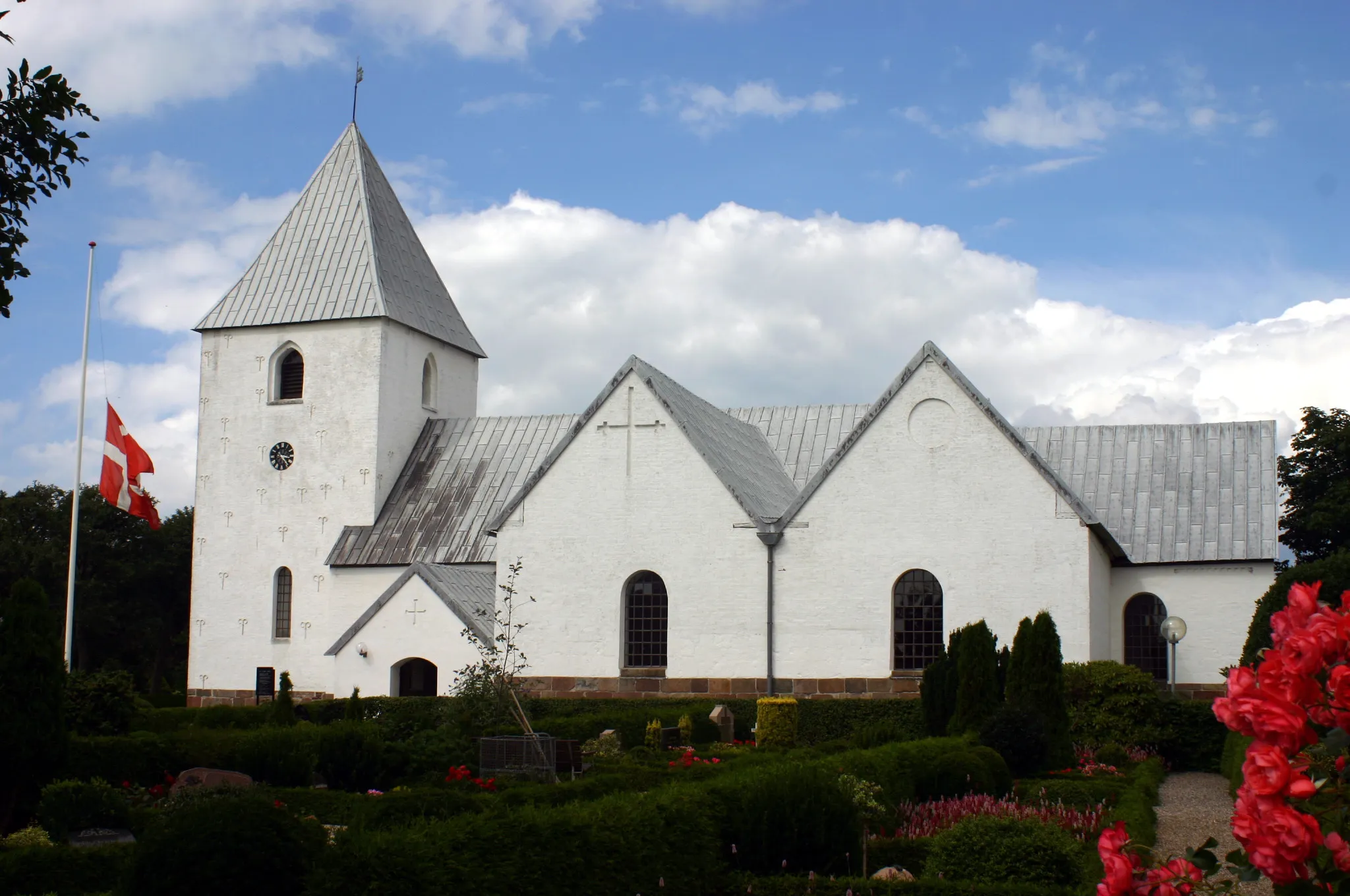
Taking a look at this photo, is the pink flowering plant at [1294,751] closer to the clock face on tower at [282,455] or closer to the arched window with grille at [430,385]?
the clock face on tower at [282,455]

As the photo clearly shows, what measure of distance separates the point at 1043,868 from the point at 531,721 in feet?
39.4

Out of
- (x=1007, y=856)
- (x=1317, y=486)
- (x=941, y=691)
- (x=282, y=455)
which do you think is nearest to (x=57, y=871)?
(x=1007, y=856)

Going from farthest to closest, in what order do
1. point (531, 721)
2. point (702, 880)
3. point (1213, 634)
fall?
1. point (1213, 634)
2. point (531, 721)
3. point (702, 880)

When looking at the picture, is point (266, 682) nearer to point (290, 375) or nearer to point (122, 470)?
point (122, 470)

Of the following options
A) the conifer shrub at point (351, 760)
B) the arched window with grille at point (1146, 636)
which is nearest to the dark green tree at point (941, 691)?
the arched window with grille at point (1146, 636)

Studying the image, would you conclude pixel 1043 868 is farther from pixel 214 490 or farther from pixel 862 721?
pixel 214 490

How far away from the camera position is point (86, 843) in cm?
1239

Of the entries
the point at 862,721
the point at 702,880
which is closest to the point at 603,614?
the point at 862,721

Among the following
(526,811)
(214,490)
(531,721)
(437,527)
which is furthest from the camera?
(214,490)

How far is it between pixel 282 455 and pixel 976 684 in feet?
57.0

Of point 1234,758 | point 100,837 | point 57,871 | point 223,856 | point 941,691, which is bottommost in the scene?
point 100,837

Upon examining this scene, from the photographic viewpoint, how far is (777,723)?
19.7m

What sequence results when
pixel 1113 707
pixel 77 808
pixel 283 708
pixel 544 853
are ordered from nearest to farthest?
1. pixel 544 853
2. pixel 77 808
3. pixel 1113 707
4. pixel 283 708

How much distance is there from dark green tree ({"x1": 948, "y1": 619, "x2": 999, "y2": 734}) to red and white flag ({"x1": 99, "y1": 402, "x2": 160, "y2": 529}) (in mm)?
17852
